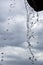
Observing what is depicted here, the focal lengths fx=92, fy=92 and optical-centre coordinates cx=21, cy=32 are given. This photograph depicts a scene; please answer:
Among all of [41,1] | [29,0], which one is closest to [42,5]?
[41,1]

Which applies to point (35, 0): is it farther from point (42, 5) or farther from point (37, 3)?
point (42, 5)

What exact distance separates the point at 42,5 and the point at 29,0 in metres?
0.61

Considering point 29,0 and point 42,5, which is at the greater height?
point 29,0

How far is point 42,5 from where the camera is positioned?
11.1ft

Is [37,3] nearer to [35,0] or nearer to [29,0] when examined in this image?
[35,0]

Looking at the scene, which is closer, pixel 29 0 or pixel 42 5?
pixel 42 5

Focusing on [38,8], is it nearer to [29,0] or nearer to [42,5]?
[42,5]

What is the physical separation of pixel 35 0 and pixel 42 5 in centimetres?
36

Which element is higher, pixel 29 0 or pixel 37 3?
pixel 29 0

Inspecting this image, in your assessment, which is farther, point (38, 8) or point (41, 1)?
point (38, 8)

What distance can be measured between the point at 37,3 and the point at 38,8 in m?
0.39

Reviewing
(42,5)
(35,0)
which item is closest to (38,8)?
(42,5)

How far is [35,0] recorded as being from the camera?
321 centimetres

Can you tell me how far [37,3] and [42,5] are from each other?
0.92ft
